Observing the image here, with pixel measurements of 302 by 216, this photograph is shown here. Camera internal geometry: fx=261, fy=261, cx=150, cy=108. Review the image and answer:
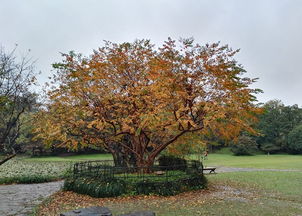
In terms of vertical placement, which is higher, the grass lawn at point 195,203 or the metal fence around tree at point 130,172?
the metal fence around tree at point 130,172

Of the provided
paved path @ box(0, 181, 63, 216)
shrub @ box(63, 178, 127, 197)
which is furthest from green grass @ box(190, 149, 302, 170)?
paved path @ box(0, 181, 63, 216)

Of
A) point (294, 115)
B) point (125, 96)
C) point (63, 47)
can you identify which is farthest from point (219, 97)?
point (294, 115)

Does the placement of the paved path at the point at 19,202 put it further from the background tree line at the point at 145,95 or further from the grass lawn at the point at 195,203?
the background tree line at the point at 145,95

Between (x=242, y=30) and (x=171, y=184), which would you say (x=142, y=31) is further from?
(x=171, y=184)

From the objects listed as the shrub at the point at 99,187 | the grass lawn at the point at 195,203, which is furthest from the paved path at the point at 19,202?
the shrub at the point at 99,187

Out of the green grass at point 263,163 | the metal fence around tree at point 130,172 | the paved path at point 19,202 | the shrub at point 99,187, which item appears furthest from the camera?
the green grass at point 263,163

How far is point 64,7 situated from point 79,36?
2.88 m

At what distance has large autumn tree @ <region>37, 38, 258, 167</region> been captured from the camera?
10.6 metres

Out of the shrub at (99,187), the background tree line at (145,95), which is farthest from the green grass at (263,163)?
the shrub at (99,187)

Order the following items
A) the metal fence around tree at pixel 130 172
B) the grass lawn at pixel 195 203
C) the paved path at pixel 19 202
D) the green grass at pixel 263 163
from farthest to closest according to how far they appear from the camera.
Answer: the green grass at pixel 263 163
the metal fence around tree at pixel 130 172
the paved path at pixel 19 202
the grass lawn at pixel 195 203

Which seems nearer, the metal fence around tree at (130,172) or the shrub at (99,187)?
the shrub at (99,187)

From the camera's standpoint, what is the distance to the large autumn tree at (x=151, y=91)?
10.6m

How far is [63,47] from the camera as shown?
15.5m

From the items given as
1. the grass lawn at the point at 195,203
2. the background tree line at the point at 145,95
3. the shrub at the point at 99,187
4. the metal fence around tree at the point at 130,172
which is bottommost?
the grass lawn at the point at 195,203
